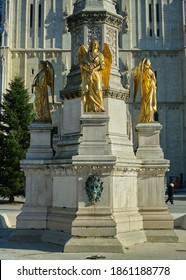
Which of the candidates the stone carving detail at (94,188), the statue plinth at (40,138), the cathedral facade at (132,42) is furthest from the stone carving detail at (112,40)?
the cathedral facade at (132,42)

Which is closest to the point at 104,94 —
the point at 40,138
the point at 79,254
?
the point at 40,138

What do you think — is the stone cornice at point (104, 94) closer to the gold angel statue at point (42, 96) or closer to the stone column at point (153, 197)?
the gold angel statue at point (42, 96)

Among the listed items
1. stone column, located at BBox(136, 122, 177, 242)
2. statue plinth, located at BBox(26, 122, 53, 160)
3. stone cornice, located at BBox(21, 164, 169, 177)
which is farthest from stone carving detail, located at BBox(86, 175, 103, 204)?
statue plinth, located at BBox(26, 122, 53, 160)

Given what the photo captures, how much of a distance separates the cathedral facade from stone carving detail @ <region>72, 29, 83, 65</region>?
3403 centimetres

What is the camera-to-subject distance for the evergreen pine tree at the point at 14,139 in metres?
25.6

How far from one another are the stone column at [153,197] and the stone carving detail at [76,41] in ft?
8.55

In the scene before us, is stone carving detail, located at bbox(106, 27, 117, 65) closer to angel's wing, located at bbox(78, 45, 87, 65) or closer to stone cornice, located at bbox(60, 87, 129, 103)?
stone cornice, located at bbox(60, 87, 129, 103)

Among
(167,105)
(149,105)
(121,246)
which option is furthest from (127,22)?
(121,246)

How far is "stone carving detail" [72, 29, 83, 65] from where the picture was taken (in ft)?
32.3

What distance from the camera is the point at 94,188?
316 inches

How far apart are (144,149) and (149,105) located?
106 centimetres

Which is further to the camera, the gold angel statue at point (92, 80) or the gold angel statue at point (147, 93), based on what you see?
the gold angel statue at point (147, 93)

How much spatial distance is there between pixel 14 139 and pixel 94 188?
59.6 ft

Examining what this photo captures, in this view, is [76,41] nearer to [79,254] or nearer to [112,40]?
[112,40]
